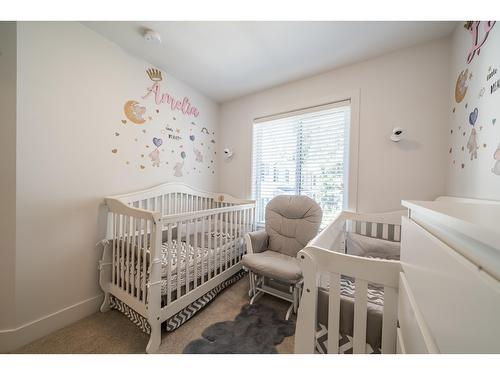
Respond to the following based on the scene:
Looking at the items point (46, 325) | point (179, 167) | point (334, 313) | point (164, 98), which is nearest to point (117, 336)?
point (46, 325)

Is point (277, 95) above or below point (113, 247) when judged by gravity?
above

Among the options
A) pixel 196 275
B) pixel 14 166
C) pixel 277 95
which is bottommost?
pixel 196 275

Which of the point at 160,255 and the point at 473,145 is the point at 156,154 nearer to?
the point at 160,255

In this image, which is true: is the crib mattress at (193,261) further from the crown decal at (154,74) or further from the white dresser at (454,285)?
the crown decal at (154,74)

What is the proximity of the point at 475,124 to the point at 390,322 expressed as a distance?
142 cm

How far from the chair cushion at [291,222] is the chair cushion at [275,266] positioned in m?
0.15

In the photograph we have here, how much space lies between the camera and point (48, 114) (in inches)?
53.4

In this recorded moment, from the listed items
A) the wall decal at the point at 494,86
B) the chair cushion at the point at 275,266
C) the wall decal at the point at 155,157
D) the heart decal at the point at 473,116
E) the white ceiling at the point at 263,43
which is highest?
the white ceiling at the point at 263,43

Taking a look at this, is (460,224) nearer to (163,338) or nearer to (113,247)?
(163,338)

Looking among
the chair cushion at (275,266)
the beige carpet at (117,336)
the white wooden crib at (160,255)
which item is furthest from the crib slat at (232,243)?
the beige carpet at (117,336)

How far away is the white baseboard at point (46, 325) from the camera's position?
48.1 inches

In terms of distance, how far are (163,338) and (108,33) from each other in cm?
256

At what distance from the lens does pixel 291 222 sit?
1.98 metres
